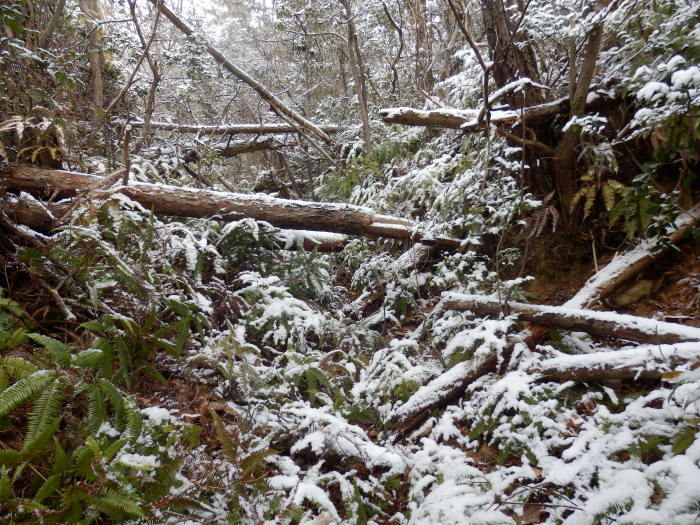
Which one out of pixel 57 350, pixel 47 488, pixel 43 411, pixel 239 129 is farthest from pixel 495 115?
pixel 239 129

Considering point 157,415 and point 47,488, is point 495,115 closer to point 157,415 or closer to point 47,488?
point 157,415

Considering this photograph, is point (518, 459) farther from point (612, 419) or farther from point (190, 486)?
point (190, 486)

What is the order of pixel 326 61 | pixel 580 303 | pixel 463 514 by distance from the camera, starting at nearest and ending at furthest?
pixel 463 514 → pixel 580 303 → pixel 326 61

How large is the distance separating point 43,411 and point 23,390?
115 millimetres

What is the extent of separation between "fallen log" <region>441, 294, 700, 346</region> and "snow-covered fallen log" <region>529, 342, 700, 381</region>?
21 centimetres

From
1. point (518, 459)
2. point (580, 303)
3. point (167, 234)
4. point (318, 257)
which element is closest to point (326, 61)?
point (318, 257)

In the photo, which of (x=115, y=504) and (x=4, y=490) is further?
(x=115, y=504)

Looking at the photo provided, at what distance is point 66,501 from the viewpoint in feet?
5.00

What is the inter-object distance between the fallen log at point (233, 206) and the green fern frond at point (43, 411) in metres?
1.95

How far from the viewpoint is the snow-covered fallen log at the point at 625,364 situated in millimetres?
2145

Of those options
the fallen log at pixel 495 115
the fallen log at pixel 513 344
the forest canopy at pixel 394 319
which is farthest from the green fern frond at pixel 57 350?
the fallen log at pixel 495 115

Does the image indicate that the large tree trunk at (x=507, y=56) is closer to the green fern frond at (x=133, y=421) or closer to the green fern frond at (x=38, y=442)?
the green fern frond at (x=133, y=421)

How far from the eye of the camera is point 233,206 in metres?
4.08

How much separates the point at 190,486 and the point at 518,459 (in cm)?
170
